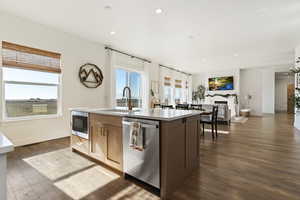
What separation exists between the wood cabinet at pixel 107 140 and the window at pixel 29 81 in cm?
215

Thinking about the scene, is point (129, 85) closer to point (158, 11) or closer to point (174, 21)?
point (174, 21)

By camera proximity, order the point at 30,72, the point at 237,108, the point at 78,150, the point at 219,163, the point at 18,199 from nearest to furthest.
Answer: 1. the point at 18,199
2. the point at 219,163
3. the point at 78,150
4. the point at 30,72
5. the point at 237,108

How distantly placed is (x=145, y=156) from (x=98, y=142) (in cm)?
101

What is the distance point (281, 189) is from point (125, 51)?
215 inches

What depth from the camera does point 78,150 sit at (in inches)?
117

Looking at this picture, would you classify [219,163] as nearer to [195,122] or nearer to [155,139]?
[195,122]

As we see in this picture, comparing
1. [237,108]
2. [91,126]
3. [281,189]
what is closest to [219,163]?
[281,189]

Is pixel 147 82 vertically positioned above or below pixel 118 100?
above

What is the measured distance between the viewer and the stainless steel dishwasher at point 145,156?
1748 millimetres

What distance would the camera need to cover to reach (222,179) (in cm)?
207

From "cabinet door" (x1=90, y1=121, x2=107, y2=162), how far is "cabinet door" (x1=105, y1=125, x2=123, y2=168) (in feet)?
0.32

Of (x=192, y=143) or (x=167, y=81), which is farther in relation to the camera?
(x=167, y=81)

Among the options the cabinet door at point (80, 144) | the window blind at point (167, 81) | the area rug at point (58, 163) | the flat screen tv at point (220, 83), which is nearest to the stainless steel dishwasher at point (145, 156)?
the area rug at point (58, 163)

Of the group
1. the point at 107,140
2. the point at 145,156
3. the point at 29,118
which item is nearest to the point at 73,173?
the point at 107,140
